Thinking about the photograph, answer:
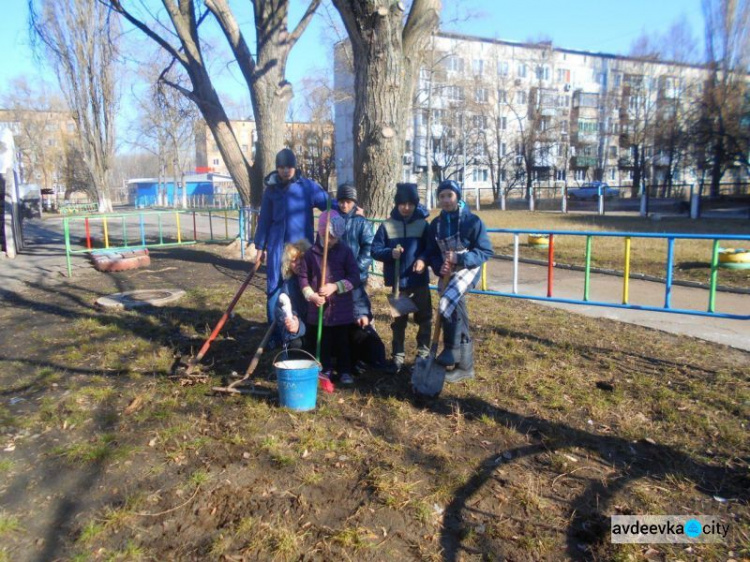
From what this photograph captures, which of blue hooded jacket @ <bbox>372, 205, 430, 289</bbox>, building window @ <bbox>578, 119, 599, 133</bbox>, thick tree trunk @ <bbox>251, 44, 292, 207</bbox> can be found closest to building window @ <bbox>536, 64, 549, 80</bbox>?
building window @ <bbox>578, 119, 599, 133</bbox>

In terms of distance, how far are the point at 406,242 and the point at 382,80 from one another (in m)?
2.94

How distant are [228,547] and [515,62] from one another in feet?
201

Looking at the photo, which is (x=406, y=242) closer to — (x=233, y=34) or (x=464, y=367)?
(x=464, y=367)

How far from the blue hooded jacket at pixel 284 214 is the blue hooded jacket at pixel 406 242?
0.72 metres

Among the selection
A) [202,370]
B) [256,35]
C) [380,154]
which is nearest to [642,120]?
[256,35]

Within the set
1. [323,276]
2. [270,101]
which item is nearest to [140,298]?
[323,276]

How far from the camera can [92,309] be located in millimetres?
7633

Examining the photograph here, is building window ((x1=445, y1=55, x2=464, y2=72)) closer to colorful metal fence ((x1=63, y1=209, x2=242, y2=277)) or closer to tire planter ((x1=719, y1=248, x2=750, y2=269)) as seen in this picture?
colorful metal fence ((x1=63, y1=209, x2=242, y2=277))

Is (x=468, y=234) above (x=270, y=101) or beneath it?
beneath

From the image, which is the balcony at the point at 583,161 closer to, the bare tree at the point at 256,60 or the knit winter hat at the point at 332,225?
the bare tree at the point at 256,60

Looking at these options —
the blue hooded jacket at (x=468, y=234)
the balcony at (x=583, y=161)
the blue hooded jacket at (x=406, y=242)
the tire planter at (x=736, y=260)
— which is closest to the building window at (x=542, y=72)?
the balcony at (x=583, y=161)

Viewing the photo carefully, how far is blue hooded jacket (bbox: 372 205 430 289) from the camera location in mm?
4664

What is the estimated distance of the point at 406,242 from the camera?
4695mm

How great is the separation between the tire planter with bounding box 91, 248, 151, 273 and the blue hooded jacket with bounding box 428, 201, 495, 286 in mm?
8185
